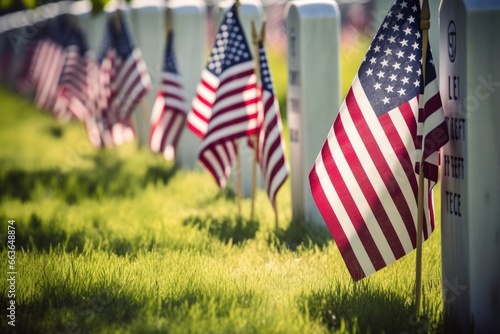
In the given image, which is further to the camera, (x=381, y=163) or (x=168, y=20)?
(x=168, y=20)

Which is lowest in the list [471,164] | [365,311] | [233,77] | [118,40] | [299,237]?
[365,311]

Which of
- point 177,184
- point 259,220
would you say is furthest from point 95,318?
point 177,184

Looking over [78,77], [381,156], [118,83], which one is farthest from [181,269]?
[78,77]

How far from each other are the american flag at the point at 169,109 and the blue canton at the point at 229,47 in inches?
77.5

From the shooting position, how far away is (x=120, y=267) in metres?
6.45

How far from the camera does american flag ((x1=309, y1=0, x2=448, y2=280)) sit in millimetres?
5652

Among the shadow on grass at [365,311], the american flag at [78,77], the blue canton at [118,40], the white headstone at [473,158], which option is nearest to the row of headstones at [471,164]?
the white headstone at [473,158]

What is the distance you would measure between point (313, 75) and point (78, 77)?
7.99 meters

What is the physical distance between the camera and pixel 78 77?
15438 mm

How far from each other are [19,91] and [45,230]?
1740 cm

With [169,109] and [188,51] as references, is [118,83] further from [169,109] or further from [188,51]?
[169,109]

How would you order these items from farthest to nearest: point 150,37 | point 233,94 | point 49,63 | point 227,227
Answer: point 49,63, point 150,37, point 233,94, point 227,227

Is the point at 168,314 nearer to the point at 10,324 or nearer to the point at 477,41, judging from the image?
the point at 10,324

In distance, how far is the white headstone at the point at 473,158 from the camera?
16.9ft
